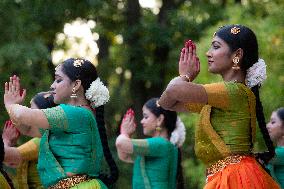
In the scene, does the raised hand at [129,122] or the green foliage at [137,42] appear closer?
the raised hand at [129,122]

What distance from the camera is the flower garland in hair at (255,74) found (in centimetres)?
465

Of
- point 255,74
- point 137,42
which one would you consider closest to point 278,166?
point 255,74

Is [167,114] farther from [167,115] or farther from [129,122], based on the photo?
[129,122]

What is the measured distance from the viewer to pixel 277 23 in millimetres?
9602

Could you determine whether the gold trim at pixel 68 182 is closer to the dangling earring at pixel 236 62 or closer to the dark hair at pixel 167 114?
the dangling earring at pixel 236 62

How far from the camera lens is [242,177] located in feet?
14.3

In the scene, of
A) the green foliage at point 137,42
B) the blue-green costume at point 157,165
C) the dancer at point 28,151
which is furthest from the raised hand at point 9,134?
the green foliage at point 137,42

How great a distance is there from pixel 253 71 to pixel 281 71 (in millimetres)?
4804

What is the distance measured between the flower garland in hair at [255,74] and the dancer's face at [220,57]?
13 cm

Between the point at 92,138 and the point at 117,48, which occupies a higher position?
the point at 117,48

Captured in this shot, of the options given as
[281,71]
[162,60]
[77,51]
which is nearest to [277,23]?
[281,71]

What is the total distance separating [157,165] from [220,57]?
96.5 inches

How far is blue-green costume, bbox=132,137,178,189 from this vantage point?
22.5 ft

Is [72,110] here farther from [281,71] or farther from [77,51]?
[77,51]
